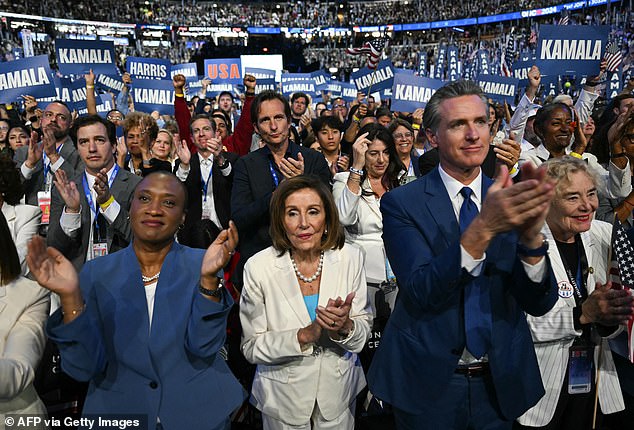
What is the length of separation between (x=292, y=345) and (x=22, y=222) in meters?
1.86

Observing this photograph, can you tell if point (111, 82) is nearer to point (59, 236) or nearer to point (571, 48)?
point (59, 236)

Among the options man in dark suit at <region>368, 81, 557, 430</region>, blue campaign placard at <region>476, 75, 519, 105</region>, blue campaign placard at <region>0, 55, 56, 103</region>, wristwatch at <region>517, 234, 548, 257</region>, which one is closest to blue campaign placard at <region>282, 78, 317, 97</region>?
blue campaign placard at <region>476, 75, 519, 105</region>

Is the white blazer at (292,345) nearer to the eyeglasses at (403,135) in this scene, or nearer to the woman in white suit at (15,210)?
the woman in white suit at (15,210)

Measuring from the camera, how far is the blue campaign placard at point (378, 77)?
1009 cm

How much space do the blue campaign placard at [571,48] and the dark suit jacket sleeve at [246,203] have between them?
4.30 metres

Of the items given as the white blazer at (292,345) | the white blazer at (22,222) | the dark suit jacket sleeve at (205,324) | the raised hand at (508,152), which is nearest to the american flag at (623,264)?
the raised hand at (508,152)

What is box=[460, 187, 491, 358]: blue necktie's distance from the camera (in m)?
2.08

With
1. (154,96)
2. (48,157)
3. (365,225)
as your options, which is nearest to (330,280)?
(365,225)

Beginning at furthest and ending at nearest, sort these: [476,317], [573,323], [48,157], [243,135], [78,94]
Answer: [78,94] < [243,135] < [48,157] < [573,323] < [476,317]

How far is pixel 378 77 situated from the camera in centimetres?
1021

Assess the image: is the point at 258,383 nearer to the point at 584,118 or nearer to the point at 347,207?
the point at 347,207

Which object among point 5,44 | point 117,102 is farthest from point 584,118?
point 5,44

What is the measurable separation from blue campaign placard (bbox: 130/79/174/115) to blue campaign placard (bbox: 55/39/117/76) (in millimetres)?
838

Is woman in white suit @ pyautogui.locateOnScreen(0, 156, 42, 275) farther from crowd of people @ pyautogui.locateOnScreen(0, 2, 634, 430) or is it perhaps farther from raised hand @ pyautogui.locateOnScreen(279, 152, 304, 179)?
raised hand @ pyautogui.locateOnScreen(279, 152, 304, 179)
